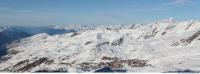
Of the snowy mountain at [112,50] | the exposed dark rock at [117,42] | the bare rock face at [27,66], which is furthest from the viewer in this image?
the exposed dark rock at [117,42]

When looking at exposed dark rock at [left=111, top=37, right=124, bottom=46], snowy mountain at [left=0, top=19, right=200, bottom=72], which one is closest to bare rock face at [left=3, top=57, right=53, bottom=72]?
snowy mountain at [left=0, top=19, right=200, bottom=72]

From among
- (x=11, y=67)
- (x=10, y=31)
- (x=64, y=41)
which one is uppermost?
(x=10, y=31)

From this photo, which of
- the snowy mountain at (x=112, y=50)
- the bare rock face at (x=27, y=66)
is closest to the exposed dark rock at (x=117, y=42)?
the snowy mountain at (x=112, y=50)

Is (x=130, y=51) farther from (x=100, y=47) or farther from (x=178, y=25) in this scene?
(x=178, y=25)

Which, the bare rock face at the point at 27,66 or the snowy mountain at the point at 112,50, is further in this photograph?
the bare rock face at the point at 27,66

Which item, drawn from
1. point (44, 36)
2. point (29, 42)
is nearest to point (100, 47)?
point (29, 42)

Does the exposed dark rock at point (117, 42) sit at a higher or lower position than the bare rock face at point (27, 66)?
higher

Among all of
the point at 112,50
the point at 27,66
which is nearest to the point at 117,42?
the point at 112,50

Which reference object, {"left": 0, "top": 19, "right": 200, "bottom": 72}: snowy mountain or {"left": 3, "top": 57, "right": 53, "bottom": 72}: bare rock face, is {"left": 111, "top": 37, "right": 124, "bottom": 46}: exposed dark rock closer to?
{"left": 0, "top": 19, "right": 200, "bottom": 72}: snowy mountain

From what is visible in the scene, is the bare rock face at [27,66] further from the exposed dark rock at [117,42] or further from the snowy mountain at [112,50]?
the exposed dark rock at [117,42]
